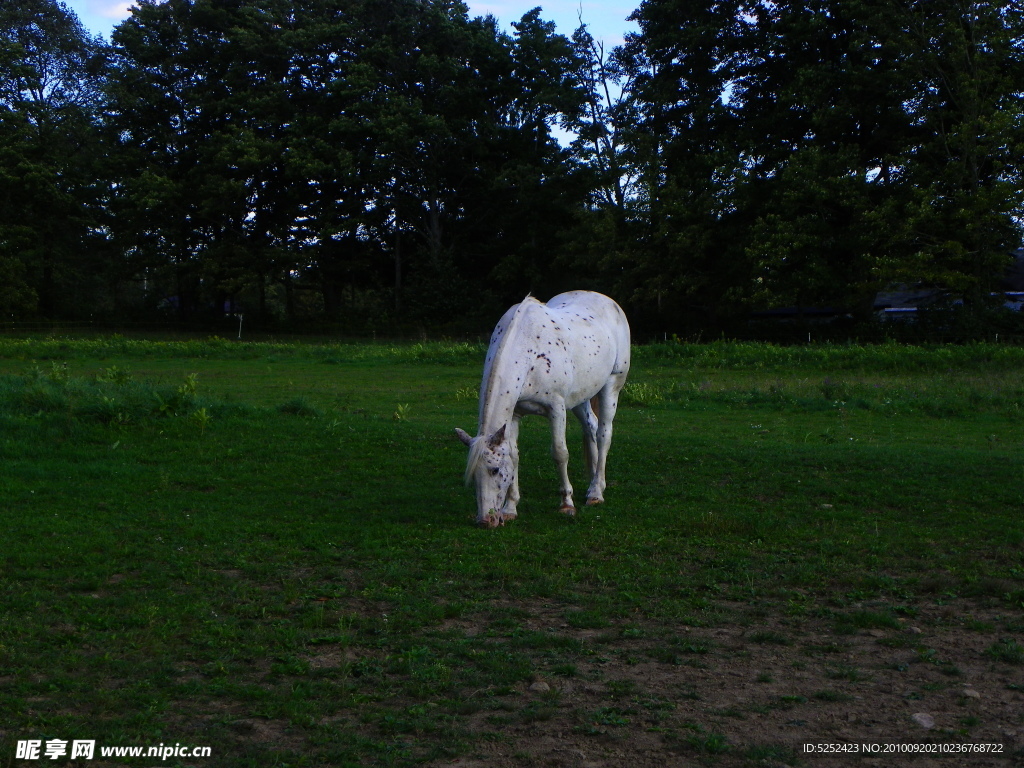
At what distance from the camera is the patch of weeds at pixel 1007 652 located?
5.39 meters

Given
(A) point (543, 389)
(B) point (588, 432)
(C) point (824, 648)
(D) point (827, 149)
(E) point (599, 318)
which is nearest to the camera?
(C) point (824, 648)

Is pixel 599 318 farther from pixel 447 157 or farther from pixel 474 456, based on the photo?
pixel 447 157

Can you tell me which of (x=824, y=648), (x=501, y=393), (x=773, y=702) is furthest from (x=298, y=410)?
(x=773, y=702)

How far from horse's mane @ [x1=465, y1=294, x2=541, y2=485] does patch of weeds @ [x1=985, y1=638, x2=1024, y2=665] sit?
166 inches

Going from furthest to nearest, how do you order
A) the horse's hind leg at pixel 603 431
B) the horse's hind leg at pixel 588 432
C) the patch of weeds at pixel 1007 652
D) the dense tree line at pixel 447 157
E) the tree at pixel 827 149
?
1. the dense tree line at pixel 447 157
2. the tree at pixel 827 149
3. the horse's hind leg at pixel 588 432
4. the horse's hind leg at pixel 603 431
5. the patch of weeds at pixel 1007 652

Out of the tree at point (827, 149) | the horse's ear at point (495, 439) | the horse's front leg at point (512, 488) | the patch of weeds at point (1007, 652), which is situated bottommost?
the patch of weeds at point (1007, 652)

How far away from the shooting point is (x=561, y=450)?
30.4 feet

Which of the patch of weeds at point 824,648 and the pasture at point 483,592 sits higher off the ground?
the pasture at point 483,592

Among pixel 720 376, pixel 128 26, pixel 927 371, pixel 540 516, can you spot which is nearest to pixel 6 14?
pixel 128 26

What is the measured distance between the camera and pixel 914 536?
8297mm

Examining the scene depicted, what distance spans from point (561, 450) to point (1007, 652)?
180 inches

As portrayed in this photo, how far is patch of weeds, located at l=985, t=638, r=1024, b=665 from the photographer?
5.39 metres

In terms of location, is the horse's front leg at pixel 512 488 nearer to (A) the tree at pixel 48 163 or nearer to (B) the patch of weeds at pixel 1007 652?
(B) the patch of weeds at pixel 1007 652

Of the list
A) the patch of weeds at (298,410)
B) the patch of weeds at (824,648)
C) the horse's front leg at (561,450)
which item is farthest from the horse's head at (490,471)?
the patch of weeds at (298,410)
